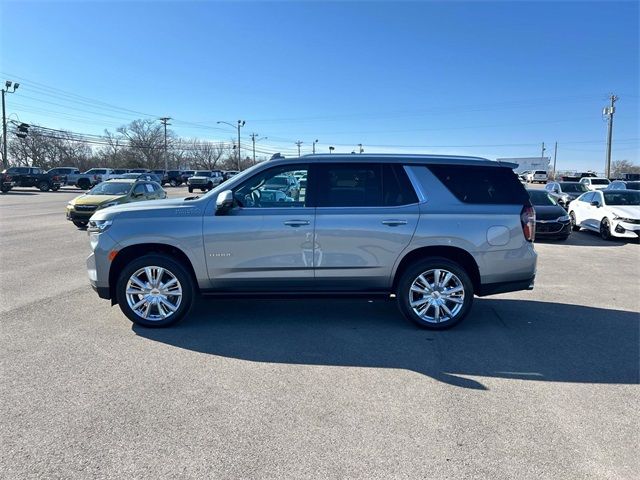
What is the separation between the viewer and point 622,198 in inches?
568

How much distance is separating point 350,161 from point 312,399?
8.73 ft

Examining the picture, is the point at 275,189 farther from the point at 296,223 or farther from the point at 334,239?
the point at 334,239

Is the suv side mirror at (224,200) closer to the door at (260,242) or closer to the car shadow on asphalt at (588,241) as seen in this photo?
the door at (260,242)

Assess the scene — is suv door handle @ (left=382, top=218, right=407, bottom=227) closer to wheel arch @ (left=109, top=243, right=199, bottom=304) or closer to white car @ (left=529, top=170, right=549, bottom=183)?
wheel arch @ (left=109, top=243, right=199, bottom=304)

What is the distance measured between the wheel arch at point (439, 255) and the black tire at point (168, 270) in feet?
7.51

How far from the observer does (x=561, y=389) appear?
383cm

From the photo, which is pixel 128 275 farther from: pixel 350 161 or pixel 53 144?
pixel 53 144

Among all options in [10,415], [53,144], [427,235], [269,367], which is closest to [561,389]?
[427,235]

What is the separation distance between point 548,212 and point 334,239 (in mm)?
10438

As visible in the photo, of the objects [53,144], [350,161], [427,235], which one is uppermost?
[53,144]

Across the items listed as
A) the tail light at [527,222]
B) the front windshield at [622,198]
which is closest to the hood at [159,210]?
the tail light at [527,222]

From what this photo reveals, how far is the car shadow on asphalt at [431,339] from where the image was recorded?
4254 mm

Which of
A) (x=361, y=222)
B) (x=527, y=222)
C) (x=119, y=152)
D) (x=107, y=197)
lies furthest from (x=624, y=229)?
(x=119, y=152)

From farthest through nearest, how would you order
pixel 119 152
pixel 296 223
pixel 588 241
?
pixel 119 152 < pixel 588 241 < pixel 296 223
